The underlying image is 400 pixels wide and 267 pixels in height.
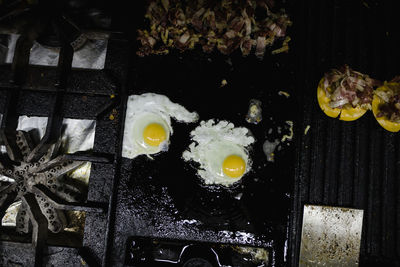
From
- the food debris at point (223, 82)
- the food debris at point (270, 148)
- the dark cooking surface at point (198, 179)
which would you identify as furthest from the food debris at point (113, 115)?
the food debris at point (270, 148)

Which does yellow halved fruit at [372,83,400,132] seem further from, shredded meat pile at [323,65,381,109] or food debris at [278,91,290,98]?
food debris at [278,91,290,98]

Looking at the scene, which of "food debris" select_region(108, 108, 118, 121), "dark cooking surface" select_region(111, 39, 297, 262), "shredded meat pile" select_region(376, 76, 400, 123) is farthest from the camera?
"food debris" select_region(108, 108, 118, 121)

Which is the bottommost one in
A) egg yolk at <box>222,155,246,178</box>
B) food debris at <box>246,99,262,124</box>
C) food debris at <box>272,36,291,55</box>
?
egg yolk at <box>222,155,246,178</box>

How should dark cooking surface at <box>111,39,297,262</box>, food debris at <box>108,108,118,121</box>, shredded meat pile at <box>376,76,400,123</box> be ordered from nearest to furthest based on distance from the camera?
shredded meat pile at <box>376,76,400,123</box> < dark cooking surface at <box>111,39,297,262</box> < food debris at <box>108,108,118,121</box>

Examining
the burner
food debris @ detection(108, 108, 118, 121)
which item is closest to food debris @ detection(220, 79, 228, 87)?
food debris @ detection(108, 108, 118, 121)

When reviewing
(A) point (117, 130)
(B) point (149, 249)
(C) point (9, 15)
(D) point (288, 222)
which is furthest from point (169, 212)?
(C) point (9, 15)

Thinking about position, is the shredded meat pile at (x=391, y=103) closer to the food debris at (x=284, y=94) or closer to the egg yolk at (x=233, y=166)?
the food debris at (x=284, y=94)
